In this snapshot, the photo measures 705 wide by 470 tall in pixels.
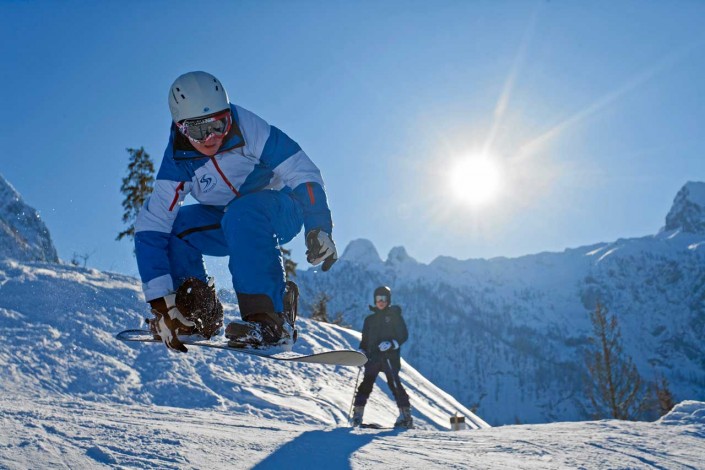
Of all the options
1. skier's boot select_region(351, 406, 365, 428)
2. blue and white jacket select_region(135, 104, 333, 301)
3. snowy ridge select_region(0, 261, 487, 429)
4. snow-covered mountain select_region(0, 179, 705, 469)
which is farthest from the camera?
skier's boot select_region(351, 406, 365, 428)

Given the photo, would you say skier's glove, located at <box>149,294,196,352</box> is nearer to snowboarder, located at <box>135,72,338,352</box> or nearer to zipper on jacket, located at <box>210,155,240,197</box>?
snowboarder, located at <box>135,72,338,352</box>

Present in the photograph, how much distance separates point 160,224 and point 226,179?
0.52m

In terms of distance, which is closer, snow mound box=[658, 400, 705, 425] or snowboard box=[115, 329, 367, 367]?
snowboard box=[115, 329, 367, 367]

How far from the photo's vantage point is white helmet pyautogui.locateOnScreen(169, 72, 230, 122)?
10.9 feet

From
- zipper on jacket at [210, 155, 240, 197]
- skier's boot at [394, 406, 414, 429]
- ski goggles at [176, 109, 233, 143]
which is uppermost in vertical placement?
ski goggles at [176, 109, 233, 143]

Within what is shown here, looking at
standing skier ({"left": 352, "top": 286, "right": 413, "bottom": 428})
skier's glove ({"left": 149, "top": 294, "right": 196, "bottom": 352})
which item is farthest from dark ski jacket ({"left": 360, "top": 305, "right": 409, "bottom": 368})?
skier's glove ({"left": 149, "top": 294, "right": 196, "bottom": 352})

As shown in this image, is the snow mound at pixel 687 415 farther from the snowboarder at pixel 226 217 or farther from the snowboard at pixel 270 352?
the snowboarder at pixel 226 217

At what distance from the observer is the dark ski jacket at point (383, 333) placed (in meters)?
7.63

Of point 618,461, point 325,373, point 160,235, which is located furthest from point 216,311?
point 325,373

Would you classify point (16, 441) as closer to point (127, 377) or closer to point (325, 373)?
point (127, 377)

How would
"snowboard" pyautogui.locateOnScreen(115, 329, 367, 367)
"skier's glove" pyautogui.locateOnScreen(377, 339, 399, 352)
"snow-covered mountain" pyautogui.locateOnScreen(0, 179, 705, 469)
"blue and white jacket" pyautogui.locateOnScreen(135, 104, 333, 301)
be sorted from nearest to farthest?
"snow-covered mountain" pyautogui.locateOnScreen(0, 179, 705, 469) → "snowboard" pyautogui.locateOnScreen(115, 329, 367, 367) → "blue and white jacket" pyautogui.locateOnScreen(135, 104, 333, 301) → "skier's glove" pyautogui.locateOnScreen(377, 339, 399, 352)

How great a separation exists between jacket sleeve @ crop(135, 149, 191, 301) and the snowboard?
0.39 meters

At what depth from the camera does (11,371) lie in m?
6.13

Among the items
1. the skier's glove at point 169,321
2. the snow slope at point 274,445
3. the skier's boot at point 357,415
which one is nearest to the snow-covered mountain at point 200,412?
the snow slope at point 274,445
